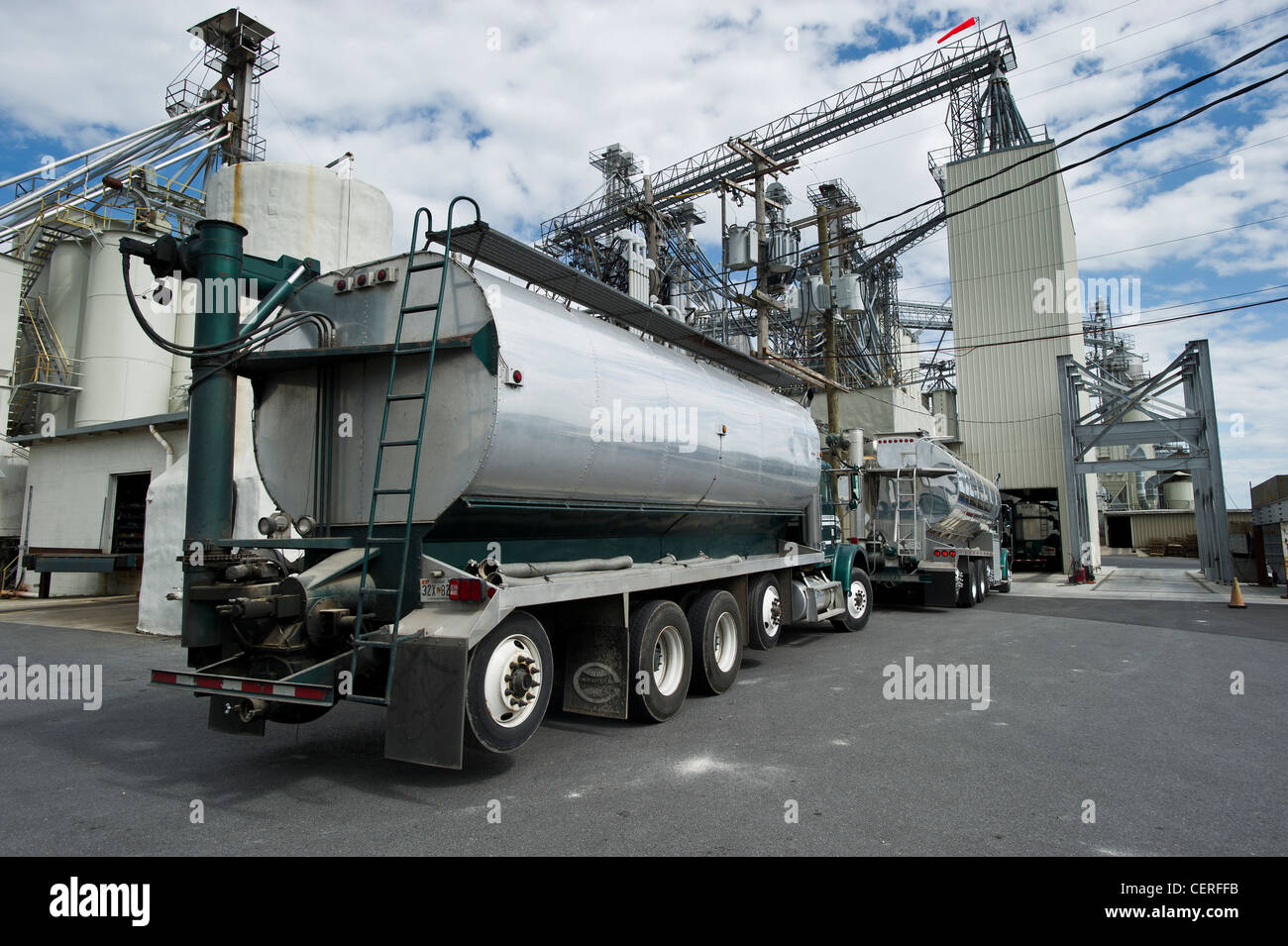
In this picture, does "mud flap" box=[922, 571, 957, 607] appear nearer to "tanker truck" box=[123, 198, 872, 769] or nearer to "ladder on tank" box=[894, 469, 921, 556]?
"ladder on tank" box=[894, 469, 921, 556]

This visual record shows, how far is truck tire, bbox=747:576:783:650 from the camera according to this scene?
9281 millimetres

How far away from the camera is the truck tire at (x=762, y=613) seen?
30.5ft

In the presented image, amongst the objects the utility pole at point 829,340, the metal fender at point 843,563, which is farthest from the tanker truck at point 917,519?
the metal fender at point 843,563

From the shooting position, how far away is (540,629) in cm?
559

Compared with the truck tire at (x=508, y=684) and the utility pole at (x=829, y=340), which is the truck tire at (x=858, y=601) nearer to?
the utility pole at (x=829, y=340)

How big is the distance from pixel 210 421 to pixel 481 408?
77.2 inches

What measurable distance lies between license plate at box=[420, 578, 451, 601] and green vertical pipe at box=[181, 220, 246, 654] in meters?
1.47

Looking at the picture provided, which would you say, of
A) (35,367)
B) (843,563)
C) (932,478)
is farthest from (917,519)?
(35,367)

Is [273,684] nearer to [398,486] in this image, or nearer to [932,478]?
[398,486]

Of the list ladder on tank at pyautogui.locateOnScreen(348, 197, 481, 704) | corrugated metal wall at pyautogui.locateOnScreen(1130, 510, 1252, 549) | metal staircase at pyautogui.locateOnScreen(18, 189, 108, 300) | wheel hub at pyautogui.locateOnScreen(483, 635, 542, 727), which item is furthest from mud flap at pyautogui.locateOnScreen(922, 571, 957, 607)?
corrugated metal wall at pyautogui.locateOnScreen(1130, 510, 1252, 549)

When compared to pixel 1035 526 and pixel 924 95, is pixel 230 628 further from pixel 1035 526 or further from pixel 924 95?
pixel 1035 526

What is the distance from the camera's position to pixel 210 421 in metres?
5.48

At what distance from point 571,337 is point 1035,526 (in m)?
29.4
